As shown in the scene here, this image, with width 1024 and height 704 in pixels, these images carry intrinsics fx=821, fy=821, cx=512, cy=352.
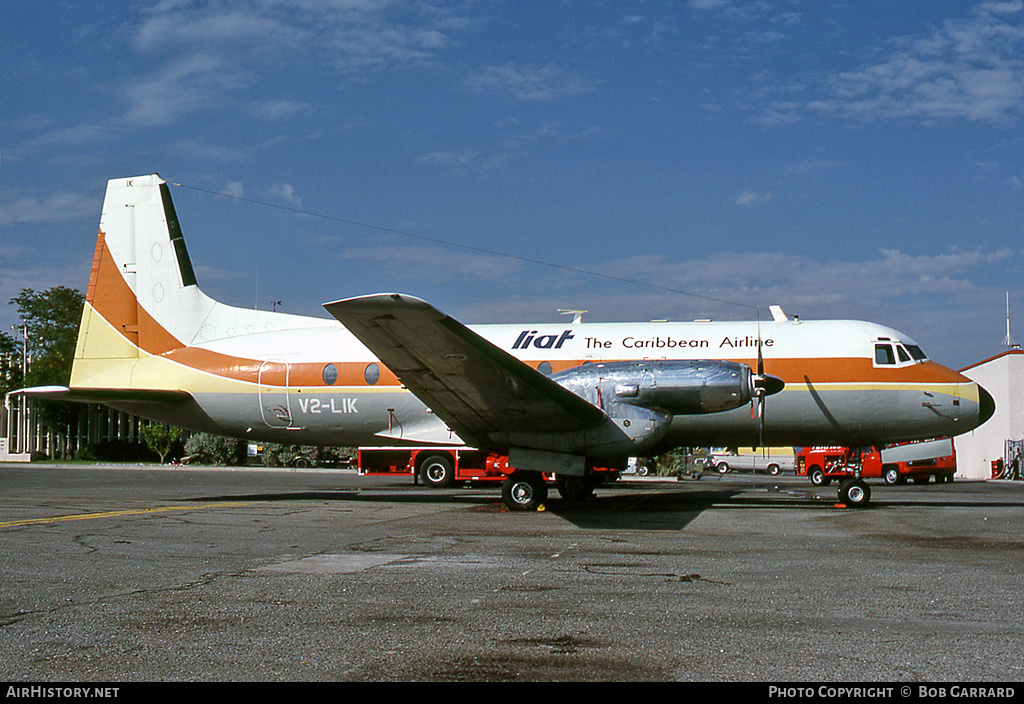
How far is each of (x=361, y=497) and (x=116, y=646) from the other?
14925 millimetres

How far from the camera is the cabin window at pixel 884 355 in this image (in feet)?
57.2

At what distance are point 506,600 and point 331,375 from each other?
13.0 metres

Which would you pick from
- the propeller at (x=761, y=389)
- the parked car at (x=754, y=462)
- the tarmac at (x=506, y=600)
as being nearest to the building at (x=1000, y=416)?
the parked car at (x=754, y=462)

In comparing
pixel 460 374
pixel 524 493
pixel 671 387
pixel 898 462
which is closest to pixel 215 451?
pixel 898 462

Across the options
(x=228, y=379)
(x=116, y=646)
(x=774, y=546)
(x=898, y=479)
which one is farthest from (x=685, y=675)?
(x=898, y=479)

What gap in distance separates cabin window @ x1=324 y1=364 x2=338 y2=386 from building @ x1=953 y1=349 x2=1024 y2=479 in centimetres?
3403

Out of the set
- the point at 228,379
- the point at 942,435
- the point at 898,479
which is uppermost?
the point at 228,379

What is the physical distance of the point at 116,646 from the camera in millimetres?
5289

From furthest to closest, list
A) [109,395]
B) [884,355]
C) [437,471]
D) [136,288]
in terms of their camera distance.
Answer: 1. [437,471]
2. [136,288]
3. [109,395]
4. [884,355]

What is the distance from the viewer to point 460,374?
46.6 ft

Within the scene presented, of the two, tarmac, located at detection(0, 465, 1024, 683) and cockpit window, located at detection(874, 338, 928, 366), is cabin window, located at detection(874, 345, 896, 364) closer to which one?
cockpit window, located at detection(874, 338, 928, 366)

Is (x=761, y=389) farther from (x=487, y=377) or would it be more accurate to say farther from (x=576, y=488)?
(x=487, y=377)
